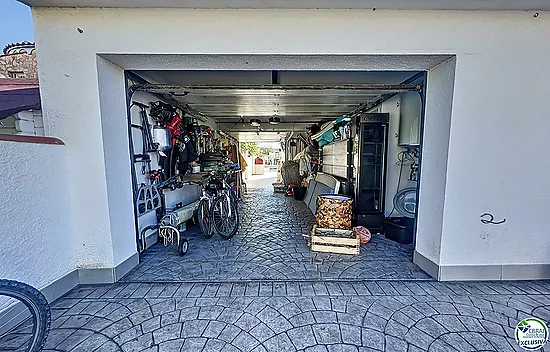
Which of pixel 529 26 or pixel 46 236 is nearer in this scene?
pixel 46 236

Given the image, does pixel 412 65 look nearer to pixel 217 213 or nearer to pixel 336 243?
pixel 336 243

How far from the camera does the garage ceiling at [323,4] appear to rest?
2.25 meters

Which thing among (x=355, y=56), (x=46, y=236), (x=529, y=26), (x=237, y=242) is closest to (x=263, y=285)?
(x=237, y=242)

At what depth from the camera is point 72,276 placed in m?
2.60

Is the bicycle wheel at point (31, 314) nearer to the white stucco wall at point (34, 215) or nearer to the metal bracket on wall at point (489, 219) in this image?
the white stucco wall at point (34, 215)

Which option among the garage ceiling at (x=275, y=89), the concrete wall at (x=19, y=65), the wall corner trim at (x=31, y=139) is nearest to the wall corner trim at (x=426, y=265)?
the garage ceiling at (x=275, y=89)

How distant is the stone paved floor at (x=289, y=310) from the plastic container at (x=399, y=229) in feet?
2.42

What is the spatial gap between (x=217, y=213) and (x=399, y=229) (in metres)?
3.06

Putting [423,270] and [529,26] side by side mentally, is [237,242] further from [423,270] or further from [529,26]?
[529,26]

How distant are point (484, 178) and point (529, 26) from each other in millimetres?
1592

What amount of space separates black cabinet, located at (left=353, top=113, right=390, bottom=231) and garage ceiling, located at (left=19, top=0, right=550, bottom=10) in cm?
216

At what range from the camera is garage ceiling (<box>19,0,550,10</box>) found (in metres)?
2.25

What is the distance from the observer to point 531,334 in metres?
1.94

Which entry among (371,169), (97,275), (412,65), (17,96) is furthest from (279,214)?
(17,96)
